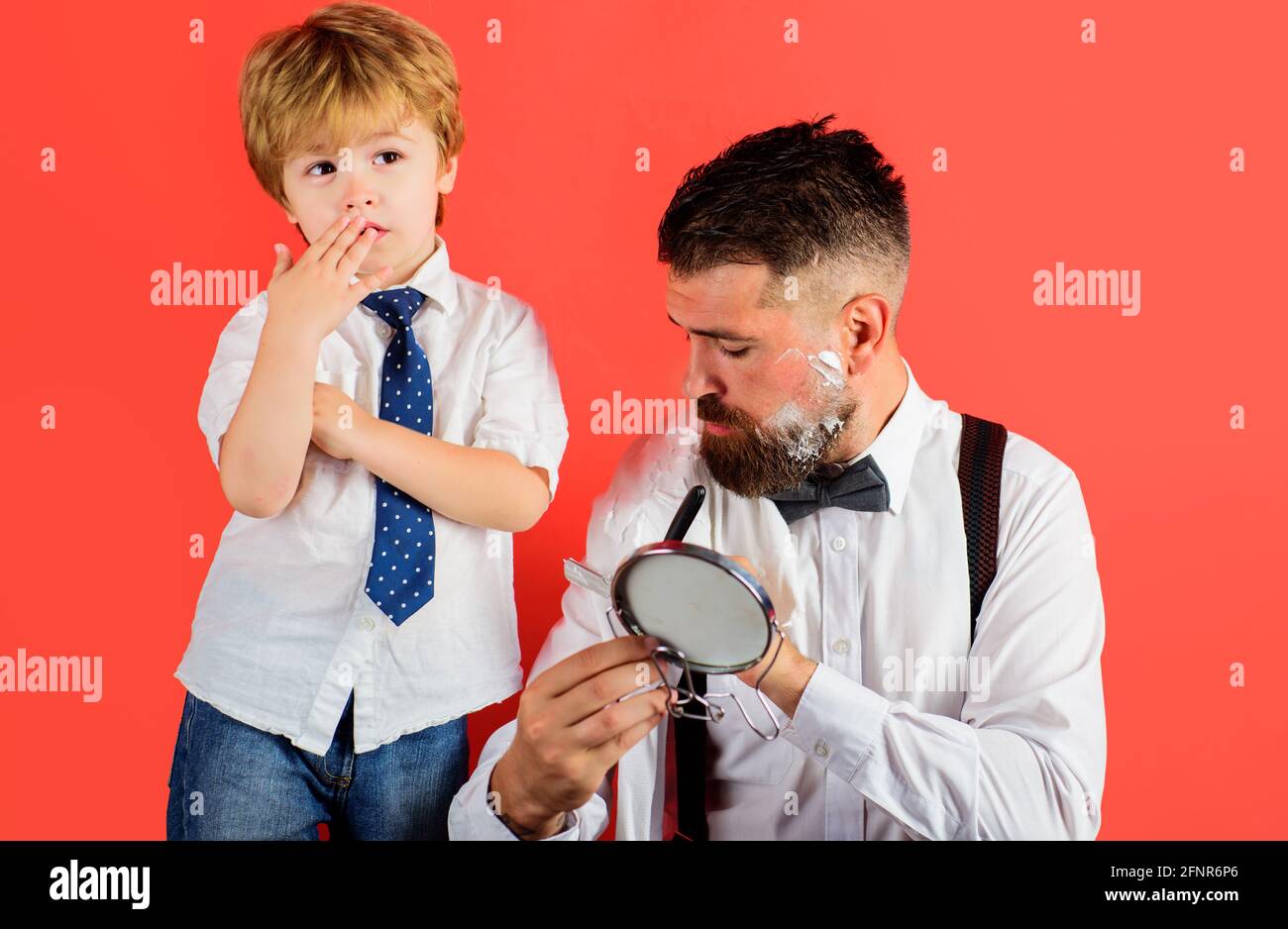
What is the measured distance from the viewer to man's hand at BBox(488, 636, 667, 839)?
163 centimetres

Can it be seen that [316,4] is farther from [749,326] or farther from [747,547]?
[747,547]

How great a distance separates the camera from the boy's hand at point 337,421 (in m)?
1.91

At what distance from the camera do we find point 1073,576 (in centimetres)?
207

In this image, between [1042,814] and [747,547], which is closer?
[1042,814]

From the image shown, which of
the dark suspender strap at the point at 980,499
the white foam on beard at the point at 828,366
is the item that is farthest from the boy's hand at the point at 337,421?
the dark suspender strap at the point at 980,499

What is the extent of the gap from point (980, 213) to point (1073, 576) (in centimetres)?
80

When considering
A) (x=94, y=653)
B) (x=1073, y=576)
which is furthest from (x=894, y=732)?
(x=94, y=653)

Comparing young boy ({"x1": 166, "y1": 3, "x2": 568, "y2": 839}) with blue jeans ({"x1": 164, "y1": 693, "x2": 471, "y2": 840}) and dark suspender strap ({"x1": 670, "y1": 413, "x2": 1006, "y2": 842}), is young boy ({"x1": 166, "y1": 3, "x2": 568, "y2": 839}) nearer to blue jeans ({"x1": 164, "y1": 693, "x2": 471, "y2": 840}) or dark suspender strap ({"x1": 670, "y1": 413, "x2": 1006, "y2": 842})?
blue jeans ({"x1": 164, "y1": 693, "x2": 471, "y2": 840})

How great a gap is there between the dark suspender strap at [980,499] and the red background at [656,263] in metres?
0.45

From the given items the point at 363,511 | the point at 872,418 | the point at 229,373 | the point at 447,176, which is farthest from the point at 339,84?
the point at 872,418

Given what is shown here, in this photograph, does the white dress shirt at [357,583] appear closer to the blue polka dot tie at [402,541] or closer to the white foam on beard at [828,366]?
the blue polka dot tie at [402,541]

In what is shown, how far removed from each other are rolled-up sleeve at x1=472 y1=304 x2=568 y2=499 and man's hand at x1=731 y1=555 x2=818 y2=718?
0.41 metres
